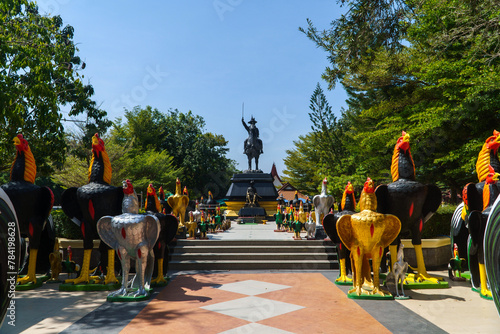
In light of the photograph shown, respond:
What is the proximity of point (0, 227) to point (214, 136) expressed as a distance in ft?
141

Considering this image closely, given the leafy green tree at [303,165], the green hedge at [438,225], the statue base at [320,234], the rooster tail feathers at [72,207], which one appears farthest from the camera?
the leafy green tree at [303,165]

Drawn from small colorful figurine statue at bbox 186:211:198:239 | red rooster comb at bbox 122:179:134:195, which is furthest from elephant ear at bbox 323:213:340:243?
small colorful figurine statue at bbox 186:211:198:239

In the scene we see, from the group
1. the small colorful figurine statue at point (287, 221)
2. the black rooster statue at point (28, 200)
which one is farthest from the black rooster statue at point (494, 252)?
the small colorful figurine statue at point (287, 221)

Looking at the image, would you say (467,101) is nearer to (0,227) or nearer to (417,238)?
(417,238)

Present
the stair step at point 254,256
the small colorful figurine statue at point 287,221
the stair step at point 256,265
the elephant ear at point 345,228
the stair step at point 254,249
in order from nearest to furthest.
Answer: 1. the elephant ear at point 345,228
2. the stair step at point 256,265
3. the stair step at point 254,256
4. the stair step at point 254,249
5. the small colorful figurine statue at point 287,221

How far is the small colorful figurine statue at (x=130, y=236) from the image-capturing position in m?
5.89

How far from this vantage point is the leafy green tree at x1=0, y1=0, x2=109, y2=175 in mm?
9541

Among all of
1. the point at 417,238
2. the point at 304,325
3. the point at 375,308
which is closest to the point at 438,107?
the point at 417,238

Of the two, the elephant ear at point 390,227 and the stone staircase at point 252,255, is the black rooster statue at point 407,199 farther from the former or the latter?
the stone staircase at point 252,255

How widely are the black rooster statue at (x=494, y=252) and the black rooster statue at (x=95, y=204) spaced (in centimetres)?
621

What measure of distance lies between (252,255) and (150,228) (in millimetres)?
4298

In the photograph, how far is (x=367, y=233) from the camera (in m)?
5.82

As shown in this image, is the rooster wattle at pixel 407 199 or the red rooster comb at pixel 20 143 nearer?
the rooster wattle at pixel 407 199

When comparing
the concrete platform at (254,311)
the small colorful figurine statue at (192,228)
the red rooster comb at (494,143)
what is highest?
the red rooster comb at (494,143)
